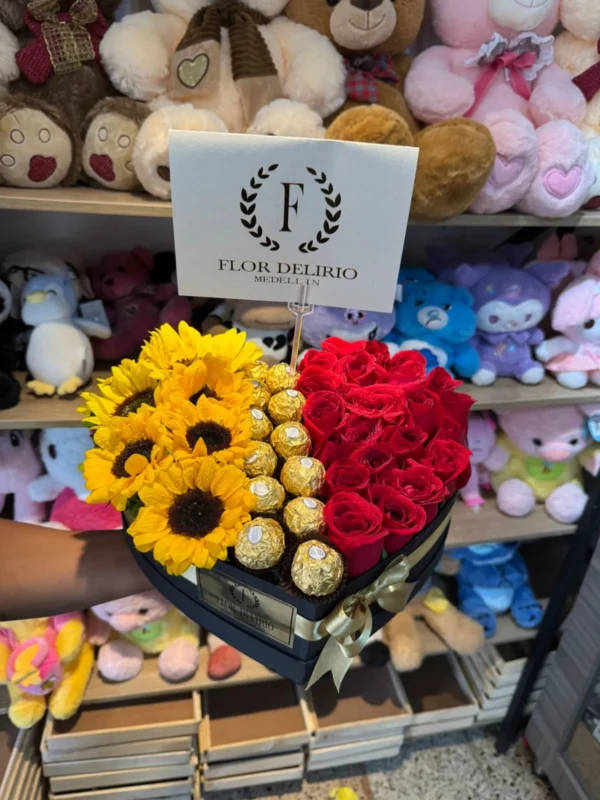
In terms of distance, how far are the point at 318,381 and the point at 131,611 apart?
88 cm

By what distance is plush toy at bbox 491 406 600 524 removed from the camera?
131 cm

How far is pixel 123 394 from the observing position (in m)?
0.58

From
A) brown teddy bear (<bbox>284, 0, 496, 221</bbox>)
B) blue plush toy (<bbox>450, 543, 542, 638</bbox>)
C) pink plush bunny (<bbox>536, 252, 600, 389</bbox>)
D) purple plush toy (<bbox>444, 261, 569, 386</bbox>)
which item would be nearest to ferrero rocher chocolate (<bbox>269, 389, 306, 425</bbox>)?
brown teddy bear (<bbox>284, 0, 496, 221</bbox>)

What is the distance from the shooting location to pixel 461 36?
3.21 feet

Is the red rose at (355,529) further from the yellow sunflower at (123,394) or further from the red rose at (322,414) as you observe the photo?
the yellow sunflower at (123,394)

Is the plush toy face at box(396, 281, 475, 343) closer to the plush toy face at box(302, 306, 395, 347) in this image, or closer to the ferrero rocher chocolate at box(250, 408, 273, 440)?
the plush toy face at box(302, 306, 395, 347)

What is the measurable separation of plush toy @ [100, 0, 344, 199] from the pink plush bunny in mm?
596

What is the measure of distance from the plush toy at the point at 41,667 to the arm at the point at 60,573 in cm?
59

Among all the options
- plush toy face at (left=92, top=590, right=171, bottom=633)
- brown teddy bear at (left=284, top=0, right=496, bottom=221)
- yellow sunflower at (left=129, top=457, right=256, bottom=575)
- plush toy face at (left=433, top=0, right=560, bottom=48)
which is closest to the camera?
yellow sunflower at (left=129, top=457, right=256, bottom=575)

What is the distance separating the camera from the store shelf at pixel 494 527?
1307 millimetres

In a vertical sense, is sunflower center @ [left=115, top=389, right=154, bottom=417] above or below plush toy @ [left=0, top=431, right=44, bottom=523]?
above

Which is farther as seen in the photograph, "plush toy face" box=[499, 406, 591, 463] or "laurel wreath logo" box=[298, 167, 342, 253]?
"plush toy face" box=[499, 406, 591, 463]

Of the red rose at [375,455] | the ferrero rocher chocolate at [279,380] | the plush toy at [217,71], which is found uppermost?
the plush toy at [217,71]

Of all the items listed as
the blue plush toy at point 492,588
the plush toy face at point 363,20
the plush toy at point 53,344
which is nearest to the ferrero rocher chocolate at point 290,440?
the plush toy at point 53,344
